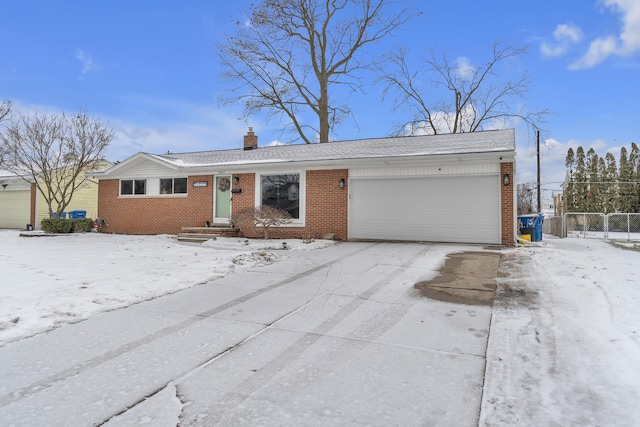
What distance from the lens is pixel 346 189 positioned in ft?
39.9

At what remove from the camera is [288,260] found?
316 inches

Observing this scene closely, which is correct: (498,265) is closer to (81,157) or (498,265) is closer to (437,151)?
(437,151)

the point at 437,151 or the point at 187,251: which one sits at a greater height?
the point at 437,151

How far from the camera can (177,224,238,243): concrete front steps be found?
1248cm

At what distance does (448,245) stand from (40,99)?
1844 centimetres

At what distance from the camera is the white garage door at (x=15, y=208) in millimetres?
20781

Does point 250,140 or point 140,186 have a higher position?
point 250,140

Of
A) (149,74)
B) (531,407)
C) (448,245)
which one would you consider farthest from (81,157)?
(531,407)

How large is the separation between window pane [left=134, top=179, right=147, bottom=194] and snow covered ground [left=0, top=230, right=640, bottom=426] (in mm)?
6849

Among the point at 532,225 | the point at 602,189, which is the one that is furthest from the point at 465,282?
the point at 602,189

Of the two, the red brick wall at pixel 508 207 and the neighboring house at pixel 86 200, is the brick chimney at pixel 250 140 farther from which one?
the red brick wall at pixel 508 207

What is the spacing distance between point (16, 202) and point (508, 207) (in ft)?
85.3

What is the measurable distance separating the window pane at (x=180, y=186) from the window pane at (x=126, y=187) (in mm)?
2465

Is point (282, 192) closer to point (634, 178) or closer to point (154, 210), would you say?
point (154, 210)
